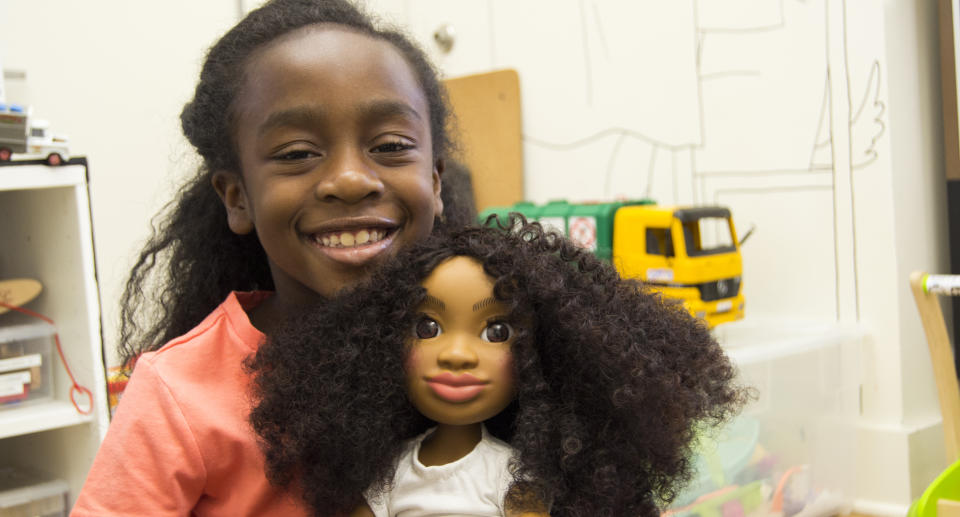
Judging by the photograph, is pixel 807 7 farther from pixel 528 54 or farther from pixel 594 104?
pixel 528 54

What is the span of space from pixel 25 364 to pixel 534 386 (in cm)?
103

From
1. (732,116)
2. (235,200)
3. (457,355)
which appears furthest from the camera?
(732,116)

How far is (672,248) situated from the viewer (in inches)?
69.0

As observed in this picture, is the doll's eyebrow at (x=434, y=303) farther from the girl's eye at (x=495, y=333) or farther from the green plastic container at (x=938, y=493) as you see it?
the green plastic container at (x=938, y=493)

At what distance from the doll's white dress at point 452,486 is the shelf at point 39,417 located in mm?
864

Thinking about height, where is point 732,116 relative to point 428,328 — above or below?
above

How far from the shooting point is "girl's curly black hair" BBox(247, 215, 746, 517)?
0.63 metres

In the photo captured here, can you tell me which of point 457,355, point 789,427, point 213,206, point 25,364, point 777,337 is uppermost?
point 213,206

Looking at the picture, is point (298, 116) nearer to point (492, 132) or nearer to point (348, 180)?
→ point (348, 180)

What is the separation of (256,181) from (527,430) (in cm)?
30

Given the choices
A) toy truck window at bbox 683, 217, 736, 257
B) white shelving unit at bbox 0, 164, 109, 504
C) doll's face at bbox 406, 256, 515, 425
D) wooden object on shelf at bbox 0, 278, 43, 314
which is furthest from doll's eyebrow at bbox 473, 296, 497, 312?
toy truck window at bbox 683, 217, 736, 257

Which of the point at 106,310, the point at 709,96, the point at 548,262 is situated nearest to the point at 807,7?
the point at 709,96

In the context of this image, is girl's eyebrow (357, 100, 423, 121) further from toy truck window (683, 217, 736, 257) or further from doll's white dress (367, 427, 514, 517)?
toy truck window (683, 217, 736, 257)

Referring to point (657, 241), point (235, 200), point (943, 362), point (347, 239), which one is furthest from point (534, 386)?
point (657, 241)
